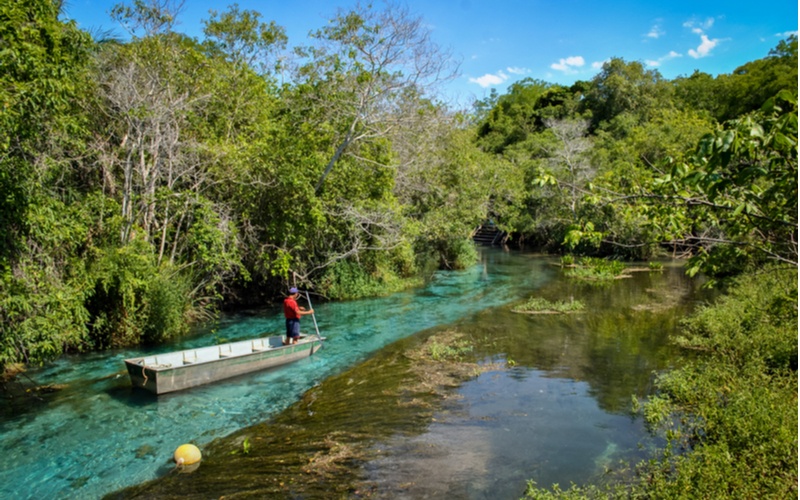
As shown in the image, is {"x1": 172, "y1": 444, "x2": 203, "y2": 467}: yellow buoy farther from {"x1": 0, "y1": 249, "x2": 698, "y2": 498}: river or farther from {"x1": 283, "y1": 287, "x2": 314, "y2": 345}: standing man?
{"x1": 283, "y1": 287, "x2": 314, "y2": 345}: standing man

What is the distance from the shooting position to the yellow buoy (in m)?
8.58

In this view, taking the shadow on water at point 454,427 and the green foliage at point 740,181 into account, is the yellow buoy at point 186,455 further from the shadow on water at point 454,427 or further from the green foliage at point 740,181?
the green foliage at point 740,181

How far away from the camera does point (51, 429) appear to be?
1003 centimetres

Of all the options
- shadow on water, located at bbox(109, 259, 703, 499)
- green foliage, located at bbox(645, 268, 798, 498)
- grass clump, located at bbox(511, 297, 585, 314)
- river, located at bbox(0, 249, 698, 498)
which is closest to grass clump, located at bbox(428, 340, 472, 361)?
shadow on water, located at bbox(109, 259, 703, 499)

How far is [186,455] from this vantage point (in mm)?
8625

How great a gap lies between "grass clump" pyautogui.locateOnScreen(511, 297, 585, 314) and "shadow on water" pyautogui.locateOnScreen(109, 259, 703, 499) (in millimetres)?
3500

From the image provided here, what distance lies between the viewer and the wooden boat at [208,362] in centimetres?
1159

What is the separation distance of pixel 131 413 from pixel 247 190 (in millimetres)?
10369

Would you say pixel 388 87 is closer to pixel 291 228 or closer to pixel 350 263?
pixel 291 228

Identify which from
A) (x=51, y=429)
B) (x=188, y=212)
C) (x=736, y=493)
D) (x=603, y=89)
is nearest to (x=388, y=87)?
(x=188, y=212)

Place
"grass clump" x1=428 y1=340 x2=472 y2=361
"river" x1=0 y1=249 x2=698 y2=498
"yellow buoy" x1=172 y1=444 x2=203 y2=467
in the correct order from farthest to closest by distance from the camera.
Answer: "grass clump" x1=428 y1=340 x2=472 y2=361 → "yellow buoy" x1=172 y1=444 x2=203 y2=467 → "river" x1=0 y1=249 x2=698 y2=498

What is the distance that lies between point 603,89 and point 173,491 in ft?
202

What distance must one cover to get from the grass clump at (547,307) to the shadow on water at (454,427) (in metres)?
3.50

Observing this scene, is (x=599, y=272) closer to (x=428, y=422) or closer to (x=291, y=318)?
(x=291, y=318)
